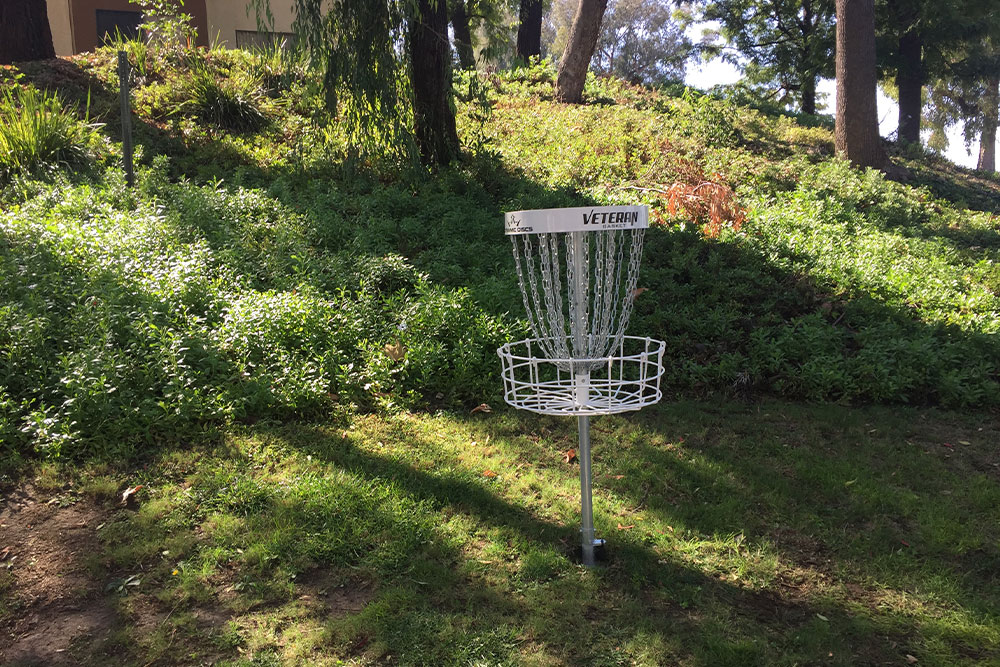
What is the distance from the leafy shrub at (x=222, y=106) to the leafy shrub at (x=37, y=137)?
69.7 inches

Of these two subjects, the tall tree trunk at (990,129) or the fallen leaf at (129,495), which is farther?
the tall tree trunk at (990,129)

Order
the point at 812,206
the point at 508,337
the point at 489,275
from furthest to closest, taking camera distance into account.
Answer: the point at 812,206, the point at 489,275, the point at 508,337

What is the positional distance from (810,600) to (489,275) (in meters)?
4.16

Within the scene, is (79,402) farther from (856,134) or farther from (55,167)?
(856,134)

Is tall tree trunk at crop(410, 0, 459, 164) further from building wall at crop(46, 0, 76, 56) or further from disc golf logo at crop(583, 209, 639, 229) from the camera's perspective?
building wall at crop(46, 0, 76, 56)

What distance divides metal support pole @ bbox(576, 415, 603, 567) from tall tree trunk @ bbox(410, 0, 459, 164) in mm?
6511

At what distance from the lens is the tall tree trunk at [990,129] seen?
28062mm

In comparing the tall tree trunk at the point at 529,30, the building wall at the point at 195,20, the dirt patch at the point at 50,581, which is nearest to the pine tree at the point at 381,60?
the dirt patch at the point at 50,581

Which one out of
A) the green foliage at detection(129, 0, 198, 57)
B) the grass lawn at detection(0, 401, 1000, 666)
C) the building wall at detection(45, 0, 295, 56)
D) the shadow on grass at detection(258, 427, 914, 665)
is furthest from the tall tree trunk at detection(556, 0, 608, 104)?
the shadow on grass at detection(258, 427, 914, 665)

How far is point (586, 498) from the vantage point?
3400 millimetres

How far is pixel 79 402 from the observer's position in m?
4.37

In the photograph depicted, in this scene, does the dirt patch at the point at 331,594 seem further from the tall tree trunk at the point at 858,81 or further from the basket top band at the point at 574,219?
the tall tree trunk at the point at 858,81

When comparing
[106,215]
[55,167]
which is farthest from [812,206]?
[55,167]

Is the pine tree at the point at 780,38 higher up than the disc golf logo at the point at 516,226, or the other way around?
the pine tree at the point at 780,38
